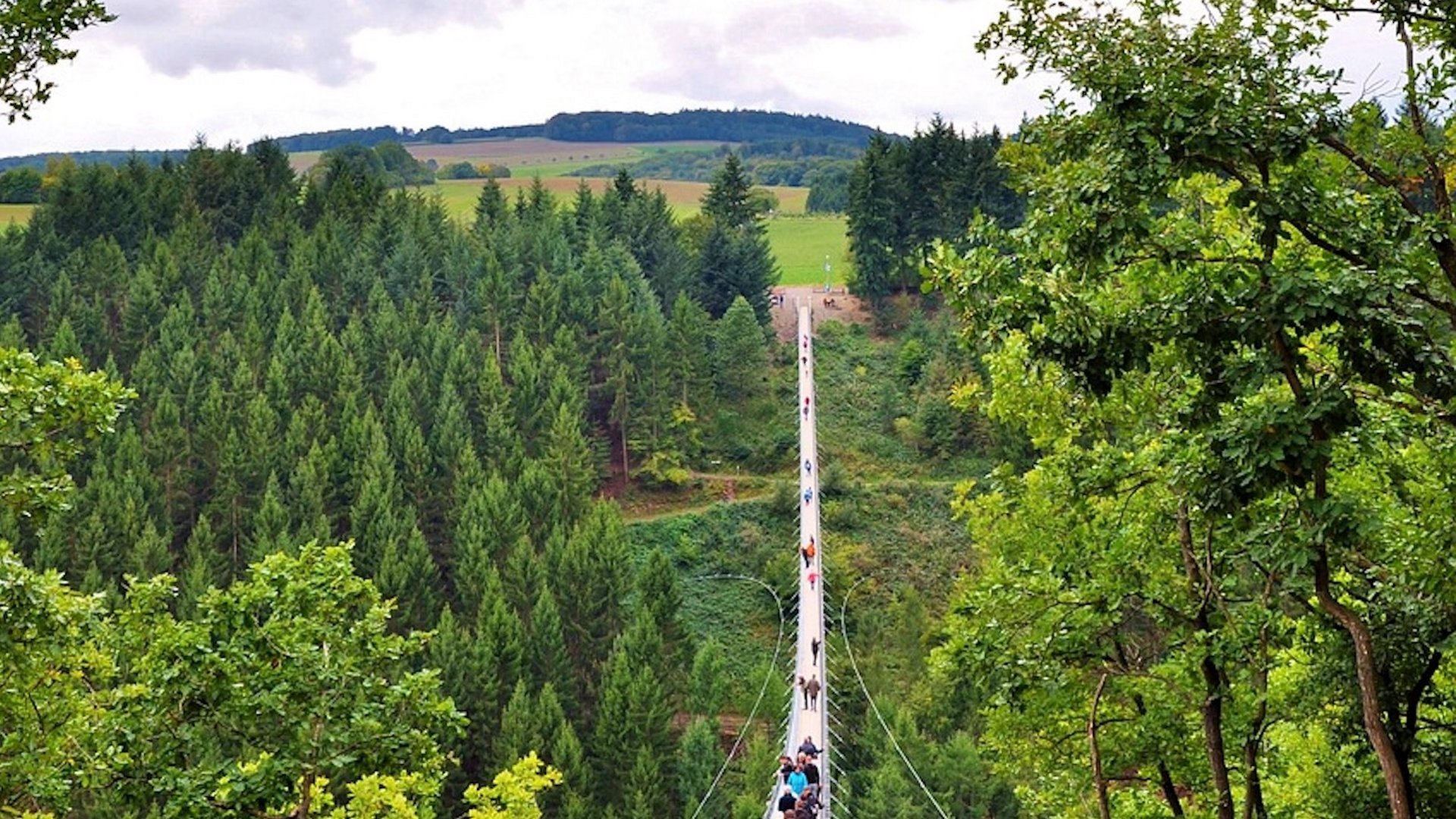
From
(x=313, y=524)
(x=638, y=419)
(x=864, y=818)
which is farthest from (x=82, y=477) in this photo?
(x=864, y=818)

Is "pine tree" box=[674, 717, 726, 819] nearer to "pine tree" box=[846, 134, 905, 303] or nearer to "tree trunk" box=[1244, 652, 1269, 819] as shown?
"tree trunk" box=[1244, 652, 1269, 819]

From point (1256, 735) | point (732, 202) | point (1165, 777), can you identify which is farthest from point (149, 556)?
point (732, 202)

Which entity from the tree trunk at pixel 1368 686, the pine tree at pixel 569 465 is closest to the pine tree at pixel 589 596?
the pine tree at pixel 569 465

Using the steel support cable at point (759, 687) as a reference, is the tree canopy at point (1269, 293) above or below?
above

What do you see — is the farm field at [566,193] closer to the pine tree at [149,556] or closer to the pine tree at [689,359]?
the pine tree at [689,359]

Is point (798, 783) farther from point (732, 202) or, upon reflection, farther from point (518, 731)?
point (732, 202)

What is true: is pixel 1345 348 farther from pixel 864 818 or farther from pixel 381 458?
pixel 381 458
